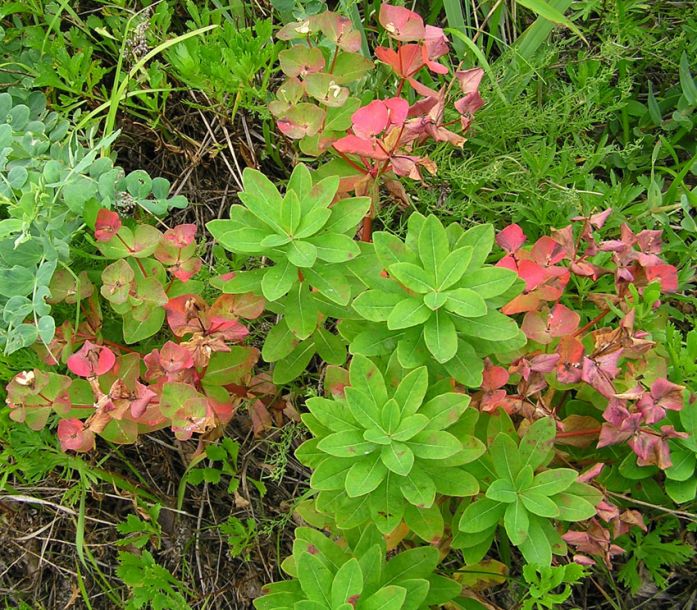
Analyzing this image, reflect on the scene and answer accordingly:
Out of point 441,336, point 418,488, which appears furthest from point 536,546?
point 441,336

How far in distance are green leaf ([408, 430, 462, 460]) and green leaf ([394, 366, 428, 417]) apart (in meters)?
0.06

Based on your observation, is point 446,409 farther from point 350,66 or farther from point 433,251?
point 350,66

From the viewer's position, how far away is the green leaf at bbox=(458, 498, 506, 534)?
1.79 metres

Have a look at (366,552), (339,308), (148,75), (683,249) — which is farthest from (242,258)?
(683,249)

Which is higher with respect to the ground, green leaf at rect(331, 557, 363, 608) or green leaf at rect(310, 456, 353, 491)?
green leaf at rect(310, 456, 353, 491)

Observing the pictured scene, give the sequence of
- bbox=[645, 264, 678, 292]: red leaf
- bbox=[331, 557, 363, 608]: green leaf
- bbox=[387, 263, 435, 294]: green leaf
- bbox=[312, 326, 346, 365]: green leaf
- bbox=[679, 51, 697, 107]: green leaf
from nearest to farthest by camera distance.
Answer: bbox=[331, 557, 363, 608]: green leaf, bbox=[387, 263, 435, 294]: green leaf, bbox=[645, 264, 678, 292]: red leaf, bbox=[312, 326, 346, 365]: green leaf, bbox=[679, 51, 697, 107]: green leaf


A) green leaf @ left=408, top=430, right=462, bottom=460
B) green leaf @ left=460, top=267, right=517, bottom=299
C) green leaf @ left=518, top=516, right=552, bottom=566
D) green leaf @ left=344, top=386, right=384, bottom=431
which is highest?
green leaf @ left=460, top=267, right=517, bottom=299

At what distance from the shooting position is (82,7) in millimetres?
2857

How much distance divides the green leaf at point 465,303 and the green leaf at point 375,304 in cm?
13

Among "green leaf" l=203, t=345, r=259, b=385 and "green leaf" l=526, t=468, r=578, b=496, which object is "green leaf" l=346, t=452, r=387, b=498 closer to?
"green leaf" l=526, t=468, r=578, b=496

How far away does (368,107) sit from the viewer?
1.96 metres

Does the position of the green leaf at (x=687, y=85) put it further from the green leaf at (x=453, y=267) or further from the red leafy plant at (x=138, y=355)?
the red leafy plant at (x=138, y=355)

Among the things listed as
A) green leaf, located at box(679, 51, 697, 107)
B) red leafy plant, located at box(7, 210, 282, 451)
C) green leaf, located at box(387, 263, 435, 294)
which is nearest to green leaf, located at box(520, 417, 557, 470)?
green leaf, located at box(387, 263, 435, 294)

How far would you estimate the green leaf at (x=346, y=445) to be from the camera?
1.68 meters
